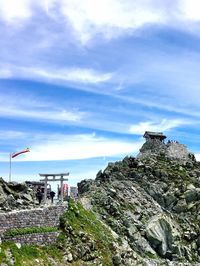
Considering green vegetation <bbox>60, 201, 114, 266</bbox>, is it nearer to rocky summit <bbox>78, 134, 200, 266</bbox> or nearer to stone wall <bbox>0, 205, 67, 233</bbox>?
stone wall <bbox>0, 205, 67, 233</bbox>

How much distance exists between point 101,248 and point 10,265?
14774 millimetres

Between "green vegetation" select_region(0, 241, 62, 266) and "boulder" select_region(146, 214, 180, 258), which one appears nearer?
"green vegetation" select_region(0, 241, 62, 266)

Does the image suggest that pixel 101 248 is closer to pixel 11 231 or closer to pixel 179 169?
pixel 11 231

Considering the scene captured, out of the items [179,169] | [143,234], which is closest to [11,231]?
[143,234]

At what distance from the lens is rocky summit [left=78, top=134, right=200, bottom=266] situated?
63.7m

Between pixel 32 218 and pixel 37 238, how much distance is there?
2.18m

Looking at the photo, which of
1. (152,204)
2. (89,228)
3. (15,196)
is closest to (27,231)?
(89,228)

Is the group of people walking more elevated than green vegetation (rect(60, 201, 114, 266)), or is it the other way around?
the group of people walking

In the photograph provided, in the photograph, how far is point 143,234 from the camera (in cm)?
6575

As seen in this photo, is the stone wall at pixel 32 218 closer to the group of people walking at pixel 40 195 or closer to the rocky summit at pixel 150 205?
the rocky summit at pixel 150 205

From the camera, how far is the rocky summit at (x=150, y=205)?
63.7 meters

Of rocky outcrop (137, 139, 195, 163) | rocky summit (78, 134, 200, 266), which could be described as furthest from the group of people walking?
rocky outcrop (137, 139, 195, 163)

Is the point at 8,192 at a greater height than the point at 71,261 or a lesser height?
greater

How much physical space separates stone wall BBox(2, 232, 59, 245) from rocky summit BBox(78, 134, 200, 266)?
26.9 ft
